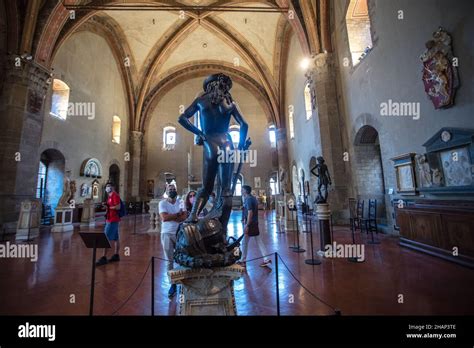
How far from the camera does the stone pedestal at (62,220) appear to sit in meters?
8.99

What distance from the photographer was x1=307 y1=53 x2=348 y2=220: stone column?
29.5 ft

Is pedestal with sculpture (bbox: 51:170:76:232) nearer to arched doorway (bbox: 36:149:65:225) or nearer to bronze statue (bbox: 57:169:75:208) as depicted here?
bronze statue (bbox: 57:169:75:208)

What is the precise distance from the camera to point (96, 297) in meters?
2.96

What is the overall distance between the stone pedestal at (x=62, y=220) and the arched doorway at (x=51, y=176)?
2.21 meters

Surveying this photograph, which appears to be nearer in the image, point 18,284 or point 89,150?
point 18,284

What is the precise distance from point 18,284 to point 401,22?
9.65 m

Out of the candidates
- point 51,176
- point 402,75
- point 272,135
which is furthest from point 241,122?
point 272,135

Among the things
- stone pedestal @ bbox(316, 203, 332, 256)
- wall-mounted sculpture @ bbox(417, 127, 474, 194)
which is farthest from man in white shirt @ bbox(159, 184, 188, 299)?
wall-mounted sculpture @ bbox(417, 127, 474, 194)

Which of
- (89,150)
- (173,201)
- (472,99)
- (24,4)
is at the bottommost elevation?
(173,201)

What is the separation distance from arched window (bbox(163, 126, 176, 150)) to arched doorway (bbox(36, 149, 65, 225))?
32.2 ft

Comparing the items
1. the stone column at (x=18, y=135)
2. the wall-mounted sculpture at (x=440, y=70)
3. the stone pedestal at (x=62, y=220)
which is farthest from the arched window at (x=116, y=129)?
the wall-mounted sculpture at (x=440, y=70)

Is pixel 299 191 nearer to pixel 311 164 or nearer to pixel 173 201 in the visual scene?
pixel 311 164
